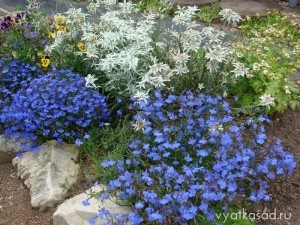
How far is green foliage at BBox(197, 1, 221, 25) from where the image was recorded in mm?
6383

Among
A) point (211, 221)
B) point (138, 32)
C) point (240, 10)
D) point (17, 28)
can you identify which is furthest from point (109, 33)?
point (240, 10)

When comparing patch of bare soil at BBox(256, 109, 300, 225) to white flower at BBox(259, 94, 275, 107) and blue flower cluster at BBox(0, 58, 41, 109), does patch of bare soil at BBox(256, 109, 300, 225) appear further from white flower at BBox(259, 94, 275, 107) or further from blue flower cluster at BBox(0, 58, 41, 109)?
→ blue flower cluster at BBox(0, 58, 41, 109)

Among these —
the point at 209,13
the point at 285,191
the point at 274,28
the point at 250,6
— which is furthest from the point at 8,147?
the point at 250,6

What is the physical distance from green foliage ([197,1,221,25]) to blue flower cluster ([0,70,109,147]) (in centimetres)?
275

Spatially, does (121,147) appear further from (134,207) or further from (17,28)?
(17,28)

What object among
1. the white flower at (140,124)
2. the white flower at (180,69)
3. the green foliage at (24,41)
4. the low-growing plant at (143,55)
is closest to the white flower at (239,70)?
the low-growing plant at (143,55)

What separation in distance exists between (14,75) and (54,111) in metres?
0.82

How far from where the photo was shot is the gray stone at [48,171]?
3670mm

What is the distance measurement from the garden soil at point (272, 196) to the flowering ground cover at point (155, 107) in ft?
0.36

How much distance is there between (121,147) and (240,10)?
3.54 m

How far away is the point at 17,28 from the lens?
4953mm

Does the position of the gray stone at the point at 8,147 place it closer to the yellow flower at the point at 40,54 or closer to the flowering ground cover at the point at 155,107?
the flowering ground cover at the point at 155,107

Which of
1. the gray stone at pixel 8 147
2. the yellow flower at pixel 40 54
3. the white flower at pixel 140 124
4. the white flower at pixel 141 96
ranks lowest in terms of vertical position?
the gray stone at pixel 8 147

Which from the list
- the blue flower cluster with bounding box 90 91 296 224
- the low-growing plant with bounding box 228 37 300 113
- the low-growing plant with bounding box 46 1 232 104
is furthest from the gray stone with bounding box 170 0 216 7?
the blue flower cluster with bounding box 90 91 296 224
